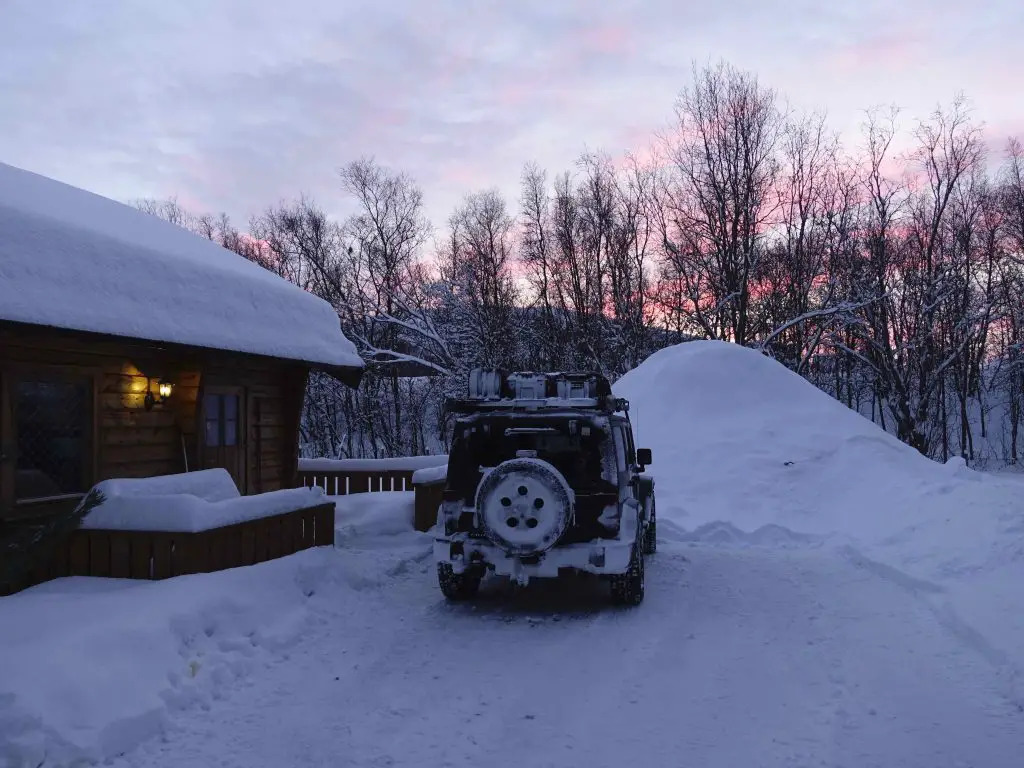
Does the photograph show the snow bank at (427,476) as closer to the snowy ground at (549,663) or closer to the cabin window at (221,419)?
the snowy ground at (549,663)

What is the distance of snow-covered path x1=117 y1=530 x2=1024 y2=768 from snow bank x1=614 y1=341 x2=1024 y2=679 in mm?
1072

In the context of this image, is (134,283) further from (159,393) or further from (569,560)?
(569,560)

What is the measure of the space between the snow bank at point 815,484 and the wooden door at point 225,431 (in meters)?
7.22

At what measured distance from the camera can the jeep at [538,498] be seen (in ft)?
23.8

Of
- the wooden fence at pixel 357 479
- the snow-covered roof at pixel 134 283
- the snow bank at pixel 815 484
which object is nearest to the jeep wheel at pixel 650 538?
the snow bank at pixel 815 484

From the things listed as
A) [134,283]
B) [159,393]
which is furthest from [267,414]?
[134,283]

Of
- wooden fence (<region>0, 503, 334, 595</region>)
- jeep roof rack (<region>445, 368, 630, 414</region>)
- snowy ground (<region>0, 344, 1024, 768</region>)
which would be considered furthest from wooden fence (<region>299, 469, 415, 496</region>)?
wooden fence (<region>0, 503, 334, 595</region>)

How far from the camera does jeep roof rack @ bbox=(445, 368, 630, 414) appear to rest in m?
8.02

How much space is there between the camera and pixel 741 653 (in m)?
6.30

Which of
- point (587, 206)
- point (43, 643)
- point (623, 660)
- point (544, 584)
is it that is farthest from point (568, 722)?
point (587, 206)

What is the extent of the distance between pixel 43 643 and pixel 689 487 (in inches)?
450

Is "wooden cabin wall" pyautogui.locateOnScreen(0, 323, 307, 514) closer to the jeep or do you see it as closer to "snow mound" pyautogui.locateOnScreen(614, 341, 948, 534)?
the jeep

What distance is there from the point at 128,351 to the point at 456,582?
17.5ft

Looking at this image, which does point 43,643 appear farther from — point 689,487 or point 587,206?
point 587,206
